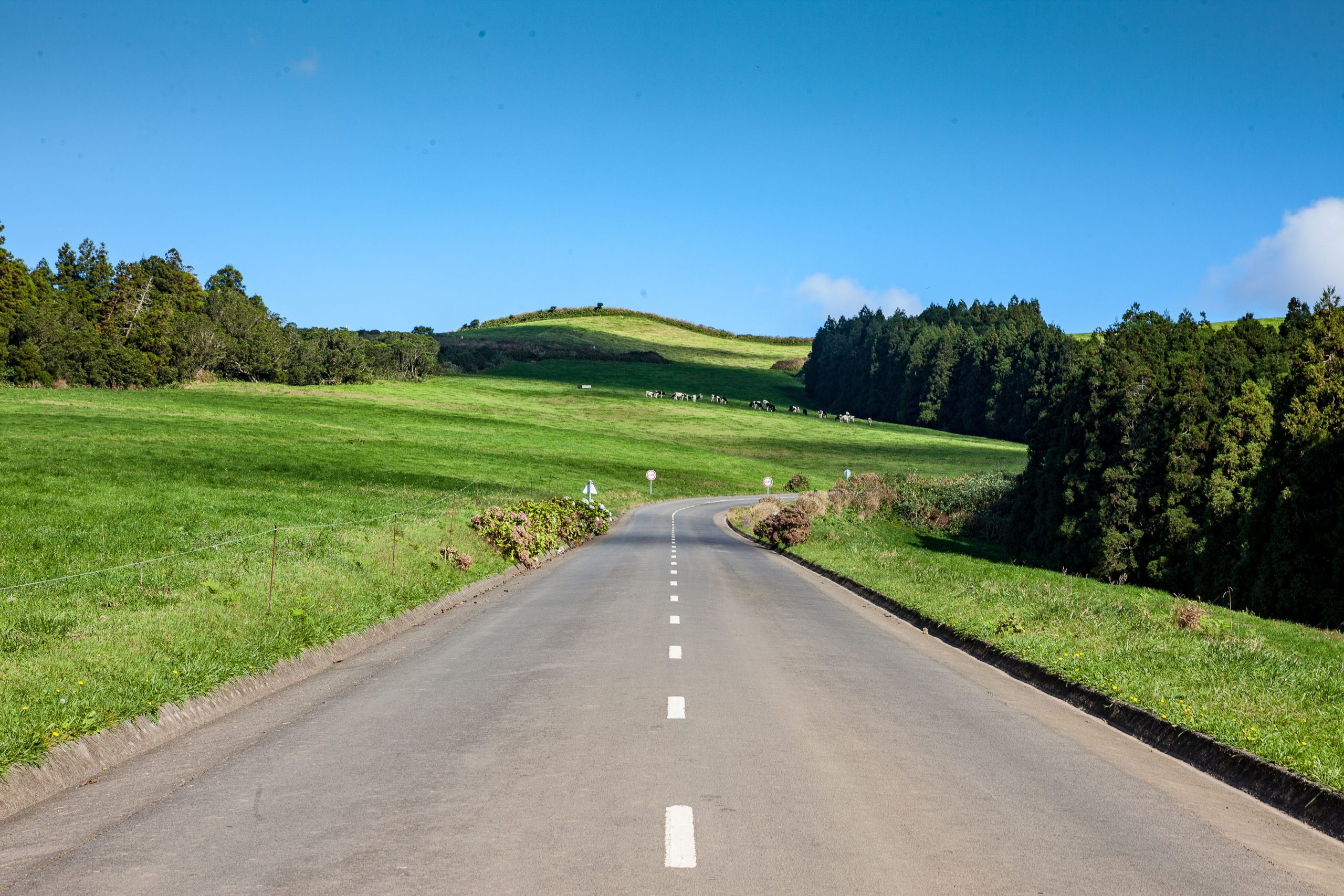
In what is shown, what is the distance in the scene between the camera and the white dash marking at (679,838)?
5.71 m

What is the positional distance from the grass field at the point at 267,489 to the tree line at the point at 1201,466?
2251 centimetres

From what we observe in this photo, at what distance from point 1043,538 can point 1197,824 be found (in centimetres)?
4381

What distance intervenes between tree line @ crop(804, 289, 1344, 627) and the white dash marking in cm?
2692

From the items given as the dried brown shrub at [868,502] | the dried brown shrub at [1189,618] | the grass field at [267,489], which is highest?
the dried brown shrub at [1189,618]

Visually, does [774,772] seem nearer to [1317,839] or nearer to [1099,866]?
[1099,866]

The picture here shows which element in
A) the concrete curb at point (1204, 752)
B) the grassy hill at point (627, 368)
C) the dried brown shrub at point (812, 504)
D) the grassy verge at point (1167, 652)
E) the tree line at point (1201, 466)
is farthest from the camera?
the grassy hill at point (627, 368)

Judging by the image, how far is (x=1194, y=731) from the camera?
9398 mm

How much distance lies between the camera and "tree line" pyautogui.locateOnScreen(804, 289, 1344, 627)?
3047 cm

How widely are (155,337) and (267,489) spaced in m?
66.9

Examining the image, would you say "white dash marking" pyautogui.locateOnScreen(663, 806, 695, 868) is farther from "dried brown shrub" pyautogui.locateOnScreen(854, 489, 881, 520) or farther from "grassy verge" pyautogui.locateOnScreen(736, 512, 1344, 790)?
"dried brown shrub" pyautogui.locateOnScreen(854, 489, 881, 520)

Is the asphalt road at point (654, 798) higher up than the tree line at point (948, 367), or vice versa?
the tree line at point (948, 367)

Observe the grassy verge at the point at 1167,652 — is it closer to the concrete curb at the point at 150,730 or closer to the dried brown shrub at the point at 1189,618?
the dried brown shrub at the point at 1189,618

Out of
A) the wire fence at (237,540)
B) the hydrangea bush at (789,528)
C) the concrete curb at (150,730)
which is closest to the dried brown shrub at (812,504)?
the hydrangea bush at (789,528)

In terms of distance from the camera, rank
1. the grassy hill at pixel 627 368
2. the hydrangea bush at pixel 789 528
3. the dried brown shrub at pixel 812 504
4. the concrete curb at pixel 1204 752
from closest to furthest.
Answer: the concrete curb at pixel 1204 752 → the hydrangea bush at pixel 789 528 → the dried brown shrub at pixel 812 504 → the grassy hill at pixel 627 368
